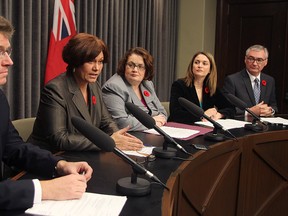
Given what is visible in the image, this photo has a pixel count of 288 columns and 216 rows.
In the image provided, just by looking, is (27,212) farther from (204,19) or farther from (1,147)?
(204,19)

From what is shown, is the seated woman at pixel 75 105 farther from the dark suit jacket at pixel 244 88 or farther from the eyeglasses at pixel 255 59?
the eyeglasses at pixel 255 59

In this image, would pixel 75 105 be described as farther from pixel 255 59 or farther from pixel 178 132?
pixel 255 59

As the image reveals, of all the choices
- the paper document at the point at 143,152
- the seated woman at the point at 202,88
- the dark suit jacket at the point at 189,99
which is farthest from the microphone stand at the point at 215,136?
the seated woman at the point at 202,88

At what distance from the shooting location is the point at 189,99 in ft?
10.7

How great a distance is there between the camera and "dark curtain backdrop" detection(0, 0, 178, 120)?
114 inches

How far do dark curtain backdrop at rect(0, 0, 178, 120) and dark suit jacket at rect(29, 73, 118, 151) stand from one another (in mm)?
896

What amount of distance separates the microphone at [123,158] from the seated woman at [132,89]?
3.92 feet

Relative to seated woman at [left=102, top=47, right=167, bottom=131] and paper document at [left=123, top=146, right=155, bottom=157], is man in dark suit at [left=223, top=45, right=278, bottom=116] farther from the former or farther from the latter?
paper document at [left=123, top=146, right=155, bottom=157]

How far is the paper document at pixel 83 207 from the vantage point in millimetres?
1065

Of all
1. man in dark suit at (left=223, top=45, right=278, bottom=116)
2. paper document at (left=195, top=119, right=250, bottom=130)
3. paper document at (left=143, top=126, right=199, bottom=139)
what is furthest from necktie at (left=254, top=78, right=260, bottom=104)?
paper document at (left=143, top=126, right=199, bottom=139)

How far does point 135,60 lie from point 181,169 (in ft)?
4.92

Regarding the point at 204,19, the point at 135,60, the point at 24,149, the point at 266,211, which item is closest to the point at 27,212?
the point at 24,149

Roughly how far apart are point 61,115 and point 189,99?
1.51m

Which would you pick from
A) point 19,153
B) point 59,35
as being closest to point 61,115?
point 19,153
